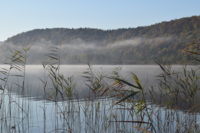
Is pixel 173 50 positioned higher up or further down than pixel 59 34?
further down

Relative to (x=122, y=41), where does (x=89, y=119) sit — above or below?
below

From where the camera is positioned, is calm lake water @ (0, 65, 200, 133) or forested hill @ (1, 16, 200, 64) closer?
calm lake water @ (0, 65, 200, 133)

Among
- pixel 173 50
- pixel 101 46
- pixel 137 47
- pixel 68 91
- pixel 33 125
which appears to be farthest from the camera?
pixel 101 46

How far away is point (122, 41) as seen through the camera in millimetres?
140125

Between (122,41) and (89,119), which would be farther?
(122,41)

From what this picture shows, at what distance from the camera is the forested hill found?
11150 centimetres

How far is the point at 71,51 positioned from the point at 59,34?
24.5m

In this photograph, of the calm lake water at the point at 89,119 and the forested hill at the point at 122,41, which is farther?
the forested hill at the point at 122,41

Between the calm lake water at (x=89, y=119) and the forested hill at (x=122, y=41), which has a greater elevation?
the forested hill at (x=122, y=41)

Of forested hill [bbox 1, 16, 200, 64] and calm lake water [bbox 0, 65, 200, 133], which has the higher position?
forested hill [bbox 1, 16, 200, 64]

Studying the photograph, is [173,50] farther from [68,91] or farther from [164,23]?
[68,91]

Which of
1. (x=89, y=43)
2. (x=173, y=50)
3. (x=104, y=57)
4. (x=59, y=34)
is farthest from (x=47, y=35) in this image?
(x=173, y=50)

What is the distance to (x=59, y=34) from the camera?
500 feet

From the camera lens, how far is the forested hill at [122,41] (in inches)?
4390
